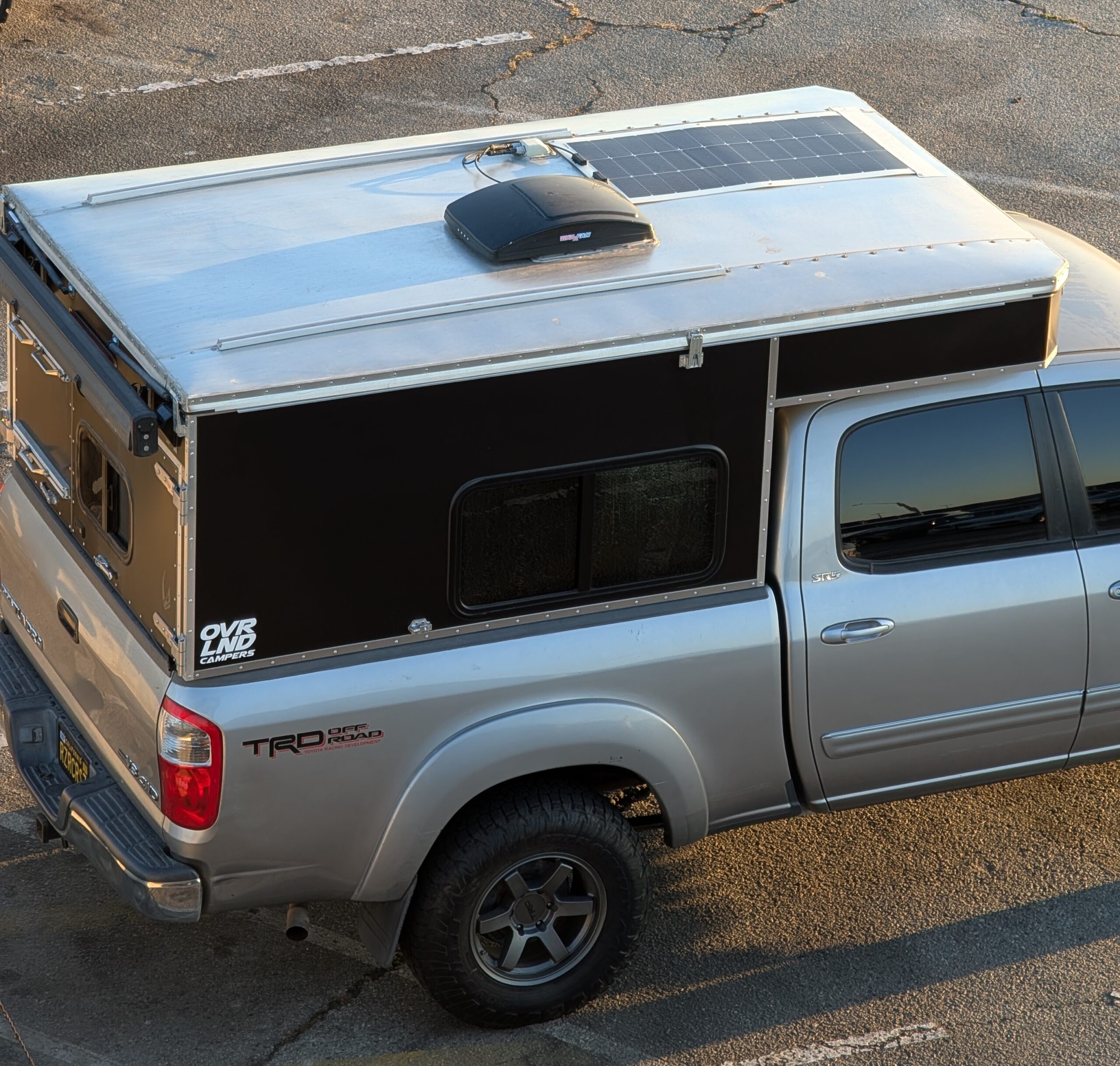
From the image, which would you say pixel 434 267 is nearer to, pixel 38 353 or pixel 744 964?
pixel 38 353

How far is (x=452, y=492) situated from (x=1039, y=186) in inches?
308

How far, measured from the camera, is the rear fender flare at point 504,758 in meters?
4.48

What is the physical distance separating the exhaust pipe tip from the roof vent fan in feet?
6.38

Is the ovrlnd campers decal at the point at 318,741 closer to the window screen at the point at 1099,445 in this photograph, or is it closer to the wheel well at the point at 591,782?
the wheel well at the point at 591,782

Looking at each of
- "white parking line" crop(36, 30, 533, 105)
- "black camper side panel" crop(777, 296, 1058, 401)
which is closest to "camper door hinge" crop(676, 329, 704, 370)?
"black camper side panel" crop(777, 296, 1058, 401)

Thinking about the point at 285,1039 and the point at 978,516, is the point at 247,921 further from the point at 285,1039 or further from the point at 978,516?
the point at 978,516

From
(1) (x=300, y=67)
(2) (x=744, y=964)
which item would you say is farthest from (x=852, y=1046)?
(1) (x=300, y=67)

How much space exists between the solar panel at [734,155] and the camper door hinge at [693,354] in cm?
86

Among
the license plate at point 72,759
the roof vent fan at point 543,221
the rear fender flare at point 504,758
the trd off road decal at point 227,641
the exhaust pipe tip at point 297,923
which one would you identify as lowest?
the exhaust pipe tip at point 297,923

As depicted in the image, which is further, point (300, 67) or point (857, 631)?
point (300, 67)

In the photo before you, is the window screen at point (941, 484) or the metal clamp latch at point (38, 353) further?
the window screen at point (941, 484)

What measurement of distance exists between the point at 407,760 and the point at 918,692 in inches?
64.3

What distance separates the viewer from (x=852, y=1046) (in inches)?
197

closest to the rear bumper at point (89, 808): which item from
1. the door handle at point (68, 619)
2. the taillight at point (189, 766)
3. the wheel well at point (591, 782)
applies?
the taillight at point (189, 766)
